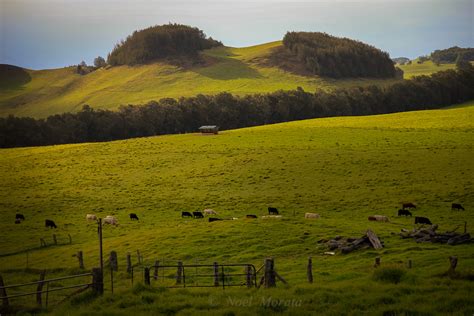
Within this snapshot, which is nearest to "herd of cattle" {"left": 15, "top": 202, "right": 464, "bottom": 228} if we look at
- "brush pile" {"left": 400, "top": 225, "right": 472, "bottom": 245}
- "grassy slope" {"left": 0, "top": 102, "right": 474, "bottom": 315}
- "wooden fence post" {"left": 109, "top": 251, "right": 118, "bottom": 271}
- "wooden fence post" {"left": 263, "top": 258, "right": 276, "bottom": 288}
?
"grassy slope" {"left": 0, "top": 102, "right": 474, "bottom": 315}

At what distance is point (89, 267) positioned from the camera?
3756cm

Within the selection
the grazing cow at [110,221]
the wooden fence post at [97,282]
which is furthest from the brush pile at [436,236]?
the grazing cow at [110,221]

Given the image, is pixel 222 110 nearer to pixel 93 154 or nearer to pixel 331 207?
pixel 93 154

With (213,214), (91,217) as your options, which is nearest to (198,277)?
(213,214)

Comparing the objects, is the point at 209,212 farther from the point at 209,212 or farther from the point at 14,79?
the point at 14,79

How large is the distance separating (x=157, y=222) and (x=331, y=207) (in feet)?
51.1

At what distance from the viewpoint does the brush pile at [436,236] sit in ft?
117

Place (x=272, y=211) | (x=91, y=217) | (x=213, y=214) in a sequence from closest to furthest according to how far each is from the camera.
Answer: (x=272, y=211) < (x=213, y=214) < (x=91, y=217)

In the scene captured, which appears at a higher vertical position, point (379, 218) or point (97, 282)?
point (97, 282)

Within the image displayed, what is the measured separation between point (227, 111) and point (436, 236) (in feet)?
292

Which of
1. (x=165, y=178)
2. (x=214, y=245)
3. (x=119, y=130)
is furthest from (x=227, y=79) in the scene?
(x=214, y=245)

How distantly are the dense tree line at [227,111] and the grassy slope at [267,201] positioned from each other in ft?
46.2

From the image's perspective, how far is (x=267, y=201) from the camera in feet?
190

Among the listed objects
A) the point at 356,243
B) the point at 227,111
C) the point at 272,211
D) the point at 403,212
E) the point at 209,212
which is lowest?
the point at 209,212
